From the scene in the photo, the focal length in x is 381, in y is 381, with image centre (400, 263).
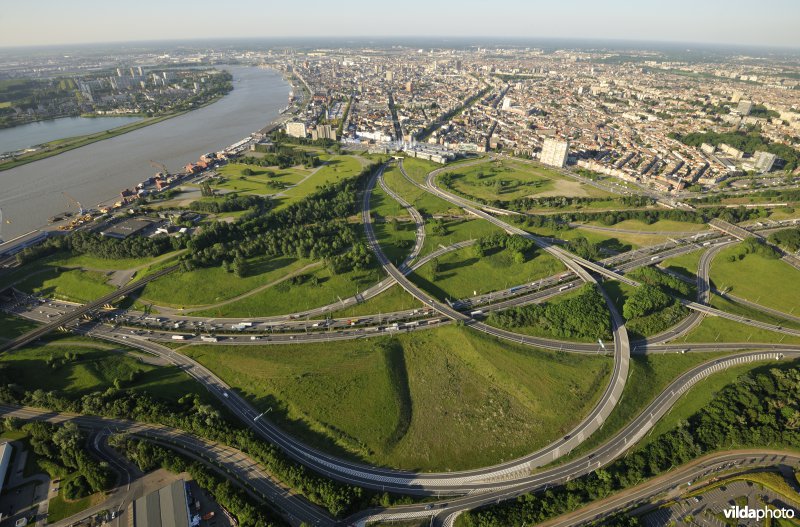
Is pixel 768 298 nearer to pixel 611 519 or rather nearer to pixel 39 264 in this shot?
pixel 611 519

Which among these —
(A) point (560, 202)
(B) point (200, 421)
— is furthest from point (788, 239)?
(B) point (200, 421)

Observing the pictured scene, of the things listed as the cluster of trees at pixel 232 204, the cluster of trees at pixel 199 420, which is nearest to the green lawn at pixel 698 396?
the cluster of trees at pixel 199 420

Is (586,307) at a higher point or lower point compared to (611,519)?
higher

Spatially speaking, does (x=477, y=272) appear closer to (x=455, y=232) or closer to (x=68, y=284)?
(x=455, y=232)

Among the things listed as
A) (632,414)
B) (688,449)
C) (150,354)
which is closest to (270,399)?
(150,354)

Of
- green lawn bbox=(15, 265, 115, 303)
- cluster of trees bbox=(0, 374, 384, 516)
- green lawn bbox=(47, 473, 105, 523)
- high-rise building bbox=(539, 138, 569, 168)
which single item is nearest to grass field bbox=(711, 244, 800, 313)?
high-rise building bbox=(539, 138, 569, 168)

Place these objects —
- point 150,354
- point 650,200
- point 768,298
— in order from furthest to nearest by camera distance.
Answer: point 650,200 < point 768,298 < point 150,354
